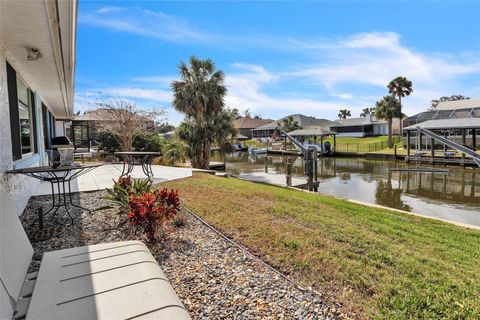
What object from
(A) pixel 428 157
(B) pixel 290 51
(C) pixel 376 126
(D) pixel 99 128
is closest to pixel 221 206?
(B) pixel 290 51

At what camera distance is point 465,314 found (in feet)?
7.40

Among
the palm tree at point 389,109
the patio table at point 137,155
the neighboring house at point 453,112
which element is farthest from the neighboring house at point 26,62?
the neighboring house at point 453,112

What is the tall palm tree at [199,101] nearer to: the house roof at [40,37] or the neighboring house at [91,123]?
the neighboring house at [91,123]

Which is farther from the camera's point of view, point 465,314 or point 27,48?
point 27,48

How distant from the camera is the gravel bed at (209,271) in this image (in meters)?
2.22

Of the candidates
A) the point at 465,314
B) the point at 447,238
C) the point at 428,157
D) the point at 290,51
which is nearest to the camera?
the point at 465,314

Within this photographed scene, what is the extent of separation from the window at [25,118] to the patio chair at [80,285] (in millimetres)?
4855

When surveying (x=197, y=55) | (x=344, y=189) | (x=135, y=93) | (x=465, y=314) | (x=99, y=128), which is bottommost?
(x=344, y=189)

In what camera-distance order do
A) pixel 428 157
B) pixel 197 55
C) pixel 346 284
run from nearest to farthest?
pixel 346 284, pixel 197 55, pixel 428 157

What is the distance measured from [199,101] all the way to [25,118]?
10.7 m

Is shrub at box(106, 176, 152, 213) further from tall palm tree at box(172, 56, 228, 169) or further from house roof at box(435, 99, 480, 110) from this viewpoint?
house roof at box(435, 99, 480, 110)

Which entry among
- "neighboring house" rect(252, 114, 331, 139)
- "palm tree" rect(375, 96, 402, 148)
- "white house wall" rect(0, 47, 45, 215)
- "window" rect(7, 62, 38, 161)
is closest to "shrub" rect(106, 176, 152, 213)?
"white house wall" rect(0, 47, 45, 215)

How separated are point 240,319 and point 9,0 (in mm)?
3427

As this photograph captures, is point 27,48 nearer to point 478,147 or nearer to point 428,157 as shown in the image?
point 428,157
